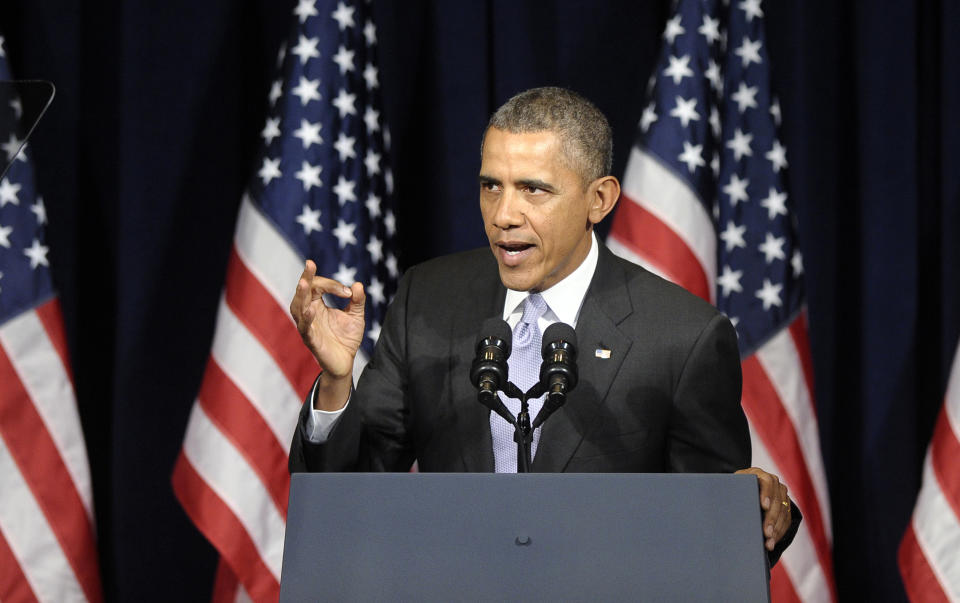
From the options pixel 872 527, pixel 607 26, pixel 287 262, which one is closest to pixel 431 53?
pixel 607 26

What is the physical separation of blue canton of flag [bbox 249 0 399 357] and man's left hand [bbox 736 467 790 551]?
6.28ft

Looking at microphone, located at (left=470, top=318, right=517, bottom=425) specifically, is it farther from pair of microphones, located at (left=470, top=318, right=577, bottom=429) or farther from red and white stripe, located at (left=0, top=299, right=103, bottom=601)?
red and white stripe, located at (left=0, top=299, right=103, bottom=601)

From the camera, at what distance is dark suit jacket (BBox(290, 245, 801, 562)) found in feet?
6.50

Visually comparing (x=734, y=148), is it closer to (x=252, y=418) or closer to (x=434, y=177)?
(x=434, y=177)

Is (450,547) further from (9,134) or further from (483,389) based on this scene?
(9,134)

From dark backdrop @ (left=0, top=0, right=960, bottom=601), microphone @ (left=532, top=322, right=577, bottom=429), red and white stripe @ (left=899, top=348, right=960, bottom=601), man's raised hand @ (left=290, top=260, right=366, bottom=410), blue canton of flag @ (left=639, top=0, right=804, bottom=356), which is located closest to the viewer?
microphone @ (left=532, top=322, right=577, bottom=429)

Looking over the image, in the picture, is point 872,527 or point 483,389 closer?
point 483,389

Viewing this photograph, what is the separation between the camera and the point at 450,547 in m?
1.44

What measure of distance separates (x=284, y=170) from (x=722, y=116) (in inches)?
55.1

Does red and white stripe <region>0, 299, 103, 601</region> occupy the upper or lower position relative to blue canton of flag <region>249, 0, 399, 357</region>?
lower

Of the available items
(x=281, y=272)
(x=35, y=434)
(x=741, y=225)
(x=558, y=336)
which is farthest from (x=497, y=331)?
(x=35, y=434)

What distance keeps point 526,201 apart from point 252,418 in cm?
166

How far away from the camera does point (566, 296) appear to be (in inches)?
82.7

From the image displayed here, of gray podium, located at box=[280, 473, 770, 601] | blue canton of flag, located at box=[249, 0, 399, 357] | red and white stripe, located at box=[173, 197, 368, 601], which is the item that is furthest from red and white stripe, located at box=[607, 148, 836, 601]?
gray podium, located at box=[280, 473, 770, 601]
